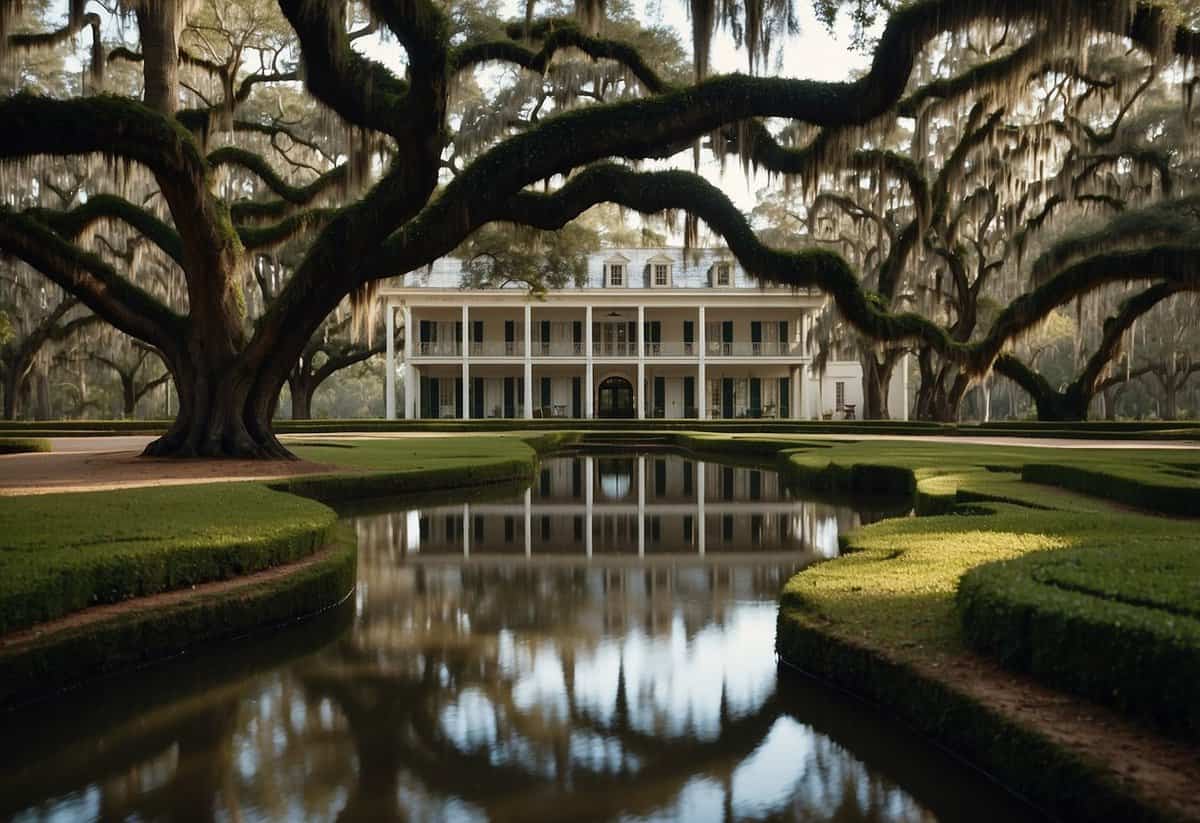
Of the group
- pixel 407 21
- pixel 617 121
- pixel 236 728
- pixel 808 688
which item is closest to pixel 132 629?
pixel 236 728

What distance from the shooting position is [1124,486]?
936 cm

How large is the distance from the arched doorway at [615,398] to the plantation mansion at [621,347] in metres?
0.05

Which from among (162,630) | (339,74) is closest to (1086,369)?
(339,74)

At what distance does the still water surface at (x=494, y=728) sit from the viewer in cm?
331

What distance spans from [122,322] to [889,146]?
22467 mm

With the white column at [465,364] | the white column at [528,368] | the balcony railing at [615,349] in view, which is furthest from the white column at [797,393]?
the white column at [465,364]

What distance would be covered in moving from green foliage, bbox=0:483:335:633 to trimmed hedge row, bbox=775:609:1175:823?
3767 mm

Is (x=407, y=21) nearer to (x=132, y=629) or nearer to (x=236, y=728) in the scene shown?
(x=132, y=629)

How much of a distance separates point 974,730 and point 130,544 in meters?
5.01

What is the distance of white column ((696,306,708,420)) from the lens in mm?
38094

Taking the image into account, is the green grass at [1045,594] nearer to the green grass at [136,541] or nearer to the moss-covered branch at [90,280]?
the green grass at [136,541]

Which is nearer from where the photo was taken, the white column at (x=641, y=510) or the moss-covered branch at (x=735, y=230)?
the white column at (x=641, y=510)

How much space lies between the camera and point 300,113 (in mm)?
26219

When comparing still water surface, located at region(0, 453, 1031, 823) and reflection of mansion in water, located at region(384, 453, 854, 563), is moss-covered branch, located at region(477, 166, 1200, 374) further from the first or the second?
still water surface, located at region(0, 453, 1031, 823)
